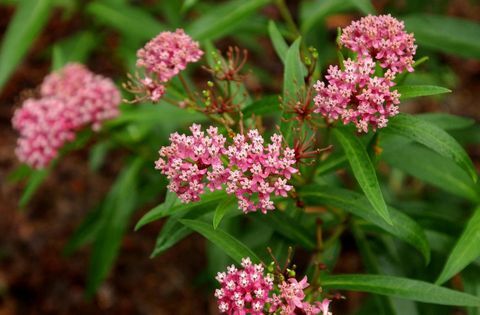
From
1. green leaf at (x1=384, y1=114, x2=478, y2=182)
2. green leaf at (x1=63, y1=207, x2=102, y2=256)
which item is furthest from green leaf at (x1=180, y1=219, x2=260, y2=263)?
green leaf at (x1=63, y1=207, x2=102, y2=256)

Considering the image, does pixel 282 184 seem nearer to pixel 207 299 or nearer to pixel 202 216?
pixel 202 216

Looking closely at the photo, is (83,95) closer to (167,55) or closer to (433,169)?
(167,55)

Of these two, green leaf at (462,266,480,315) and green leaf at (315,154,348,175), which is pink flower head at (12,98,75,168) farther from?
green leaf at (462,266,480,315)

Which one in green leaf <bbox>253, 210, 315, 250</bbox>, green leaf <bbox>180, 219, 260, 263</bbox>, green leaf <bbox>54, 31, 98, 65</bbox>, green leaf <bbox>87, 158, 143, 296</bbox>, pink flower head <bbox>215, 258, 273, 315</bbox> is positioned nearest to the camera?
pink flower head <bbox>215, 258, 273, 315</bbox>

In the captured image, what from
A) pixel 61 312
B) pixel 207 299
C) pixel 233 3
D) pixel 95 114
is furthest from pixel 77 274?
pixel 233 3

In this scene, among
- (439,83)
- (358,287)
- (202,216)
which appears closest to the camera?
(358,287)

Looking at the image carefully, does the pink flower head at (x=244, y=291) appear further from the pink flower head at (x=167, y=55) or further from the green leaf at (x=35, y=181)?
the green leaf at (x=35, y=181)
